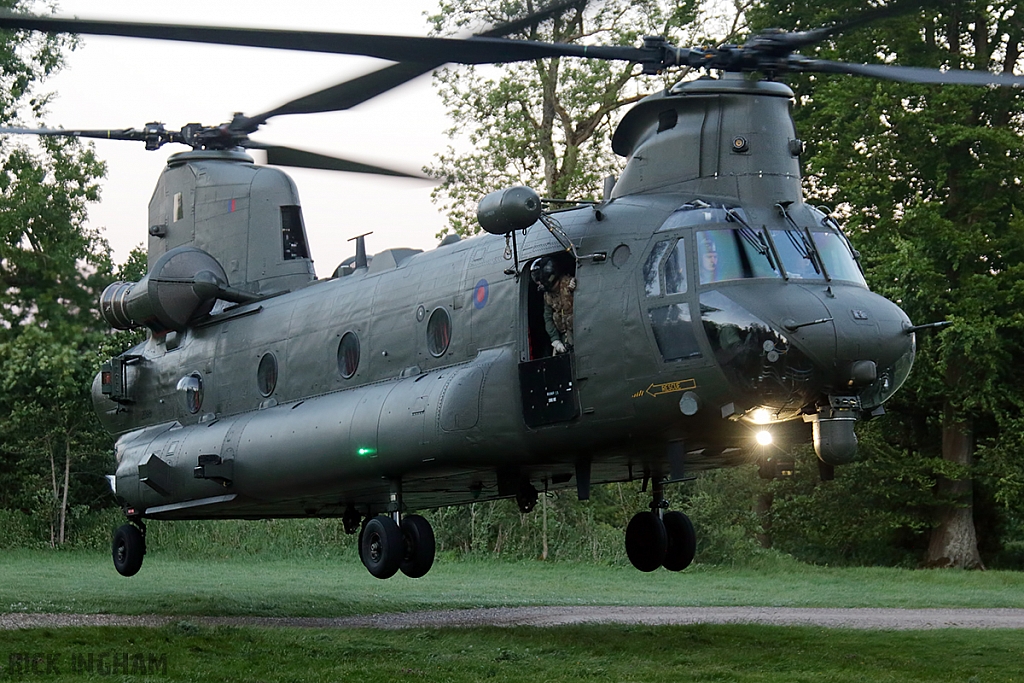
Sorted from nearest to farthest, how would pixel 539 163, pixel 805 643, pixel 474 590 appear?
1. pixel 805 643
2. pixel 474 590
3. pixel 539 163

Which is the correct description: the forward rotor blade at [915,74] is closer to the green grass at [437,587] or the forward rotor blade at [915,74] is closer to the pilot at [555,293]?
the pilot at [555,293]

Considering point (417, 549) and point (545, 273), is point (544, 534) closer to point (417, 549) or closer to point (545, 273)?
point (417, 549)

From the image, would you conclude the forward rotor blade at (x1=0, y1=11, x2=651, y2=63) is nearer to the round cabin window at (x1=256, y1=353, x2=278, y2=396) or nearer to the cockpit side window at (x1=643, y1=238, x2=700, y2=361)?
the cockpit side window at (x1=643, y1=238, x2=700, y2=361)

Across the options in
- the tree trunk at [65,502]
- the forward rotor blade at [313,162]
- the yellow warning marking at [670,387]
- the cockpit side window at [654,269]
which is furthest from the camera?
the tree trunk at [65,502]

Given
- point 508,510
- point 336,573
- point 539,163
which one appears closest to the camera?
point 336,573

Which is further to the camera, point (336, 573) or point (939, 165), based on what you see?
point (939, 165)

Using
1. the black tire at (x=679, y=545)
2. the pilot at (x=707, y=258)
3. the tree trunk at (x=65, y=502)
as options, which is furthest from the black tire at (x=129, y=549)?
the tree trunk at (x=65, y=502)

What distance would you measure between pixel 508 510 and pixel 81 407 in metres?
12.0

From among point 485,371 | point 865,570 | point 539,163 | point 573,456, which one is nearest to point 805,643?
point 573,456

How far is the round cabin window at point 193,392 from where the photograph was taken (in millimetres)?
19750

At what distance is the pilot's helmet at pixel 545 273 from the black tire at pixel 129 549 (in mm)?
8976

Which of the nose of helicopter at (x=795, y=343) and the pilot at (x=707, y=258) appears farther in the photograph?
the pilot at (x=707, y=258)

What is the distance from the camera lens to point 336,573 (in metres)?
28.3

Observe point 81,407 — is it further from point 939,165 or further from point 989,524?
point 989,524
